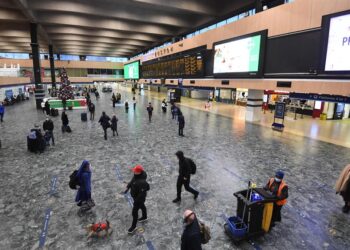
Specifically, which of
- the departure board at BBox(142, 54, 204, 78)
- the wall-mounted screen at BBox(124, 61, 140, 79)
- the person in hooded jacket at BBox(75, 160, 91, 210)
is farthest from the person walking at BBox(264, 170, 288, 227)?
the wall-mounted screen at BBox(124, 61, 140, 79)

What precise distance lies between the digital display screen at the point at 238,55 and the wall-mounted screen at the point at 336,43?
419 centimetres

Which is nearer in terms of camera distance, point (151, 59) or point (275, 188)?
point (275, 188)

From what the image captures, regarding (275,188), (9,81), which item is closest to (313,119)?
(275,188)

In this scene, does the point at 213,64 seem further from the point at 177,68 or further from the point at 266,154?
the point at 266,154

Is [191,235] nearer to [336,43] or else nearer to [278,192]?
[278,192]

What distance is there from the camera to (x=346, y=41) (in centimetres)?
870

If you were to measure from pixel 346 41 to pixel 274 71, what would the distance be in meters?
4.09

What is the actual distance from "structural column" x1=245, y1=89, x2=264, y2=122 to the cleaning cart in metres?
14.4

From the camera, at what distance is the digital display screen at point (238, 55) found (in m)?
13.7

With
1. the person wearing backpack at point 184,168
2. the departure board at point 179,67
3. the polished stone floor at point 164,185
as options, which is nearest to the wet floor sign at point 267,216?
the polished stone floor at point 164,185

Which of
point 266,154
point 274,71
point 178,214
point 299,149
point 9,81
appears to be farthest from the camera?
point 9,81

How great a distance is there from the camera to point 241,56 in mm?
14719

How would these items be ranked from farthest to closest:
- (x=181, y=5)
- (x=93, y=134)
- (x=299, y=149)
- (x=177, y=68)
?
(x=177, y=68) < (x=181, y=5) < (x=93, y=134) < (x=299, y=149)

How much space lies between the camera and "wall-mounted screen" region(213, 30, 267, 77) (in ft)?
43.9
